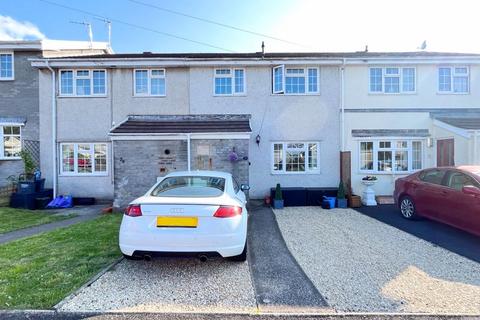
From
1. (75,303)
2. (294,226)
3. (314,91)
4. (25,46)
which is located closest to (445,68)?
(314,91)

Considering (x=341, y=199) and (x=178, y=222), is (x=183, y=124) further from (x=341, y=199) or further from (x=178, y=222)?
(x=178, y=222)

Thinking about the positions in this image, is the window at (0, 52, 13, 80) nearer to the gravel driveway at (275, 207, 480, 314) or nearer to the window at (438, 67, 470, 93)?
the gravel driveway at (275, 207, 480, 314)

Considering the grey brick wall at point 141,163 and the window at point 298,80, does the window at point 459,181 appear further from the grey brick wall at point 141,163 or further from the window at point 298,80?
the grey brick wall at point 141,163

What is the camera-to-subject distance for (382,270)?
13.5ft

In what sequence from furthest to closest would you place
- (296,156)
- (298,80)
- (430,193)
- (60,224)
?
(298,80) → (296,156) → (60,224) → (430,193)

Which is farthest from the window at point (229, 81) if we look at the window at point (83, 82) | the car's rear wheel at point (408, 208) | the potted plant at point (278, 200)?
the car's rear wheel at point (408, 208)

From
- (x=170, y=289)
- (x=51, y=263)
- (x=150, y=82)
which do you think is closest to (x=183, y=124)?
(x=150, y=82)

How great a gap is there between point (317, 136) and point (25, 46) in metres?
12.9

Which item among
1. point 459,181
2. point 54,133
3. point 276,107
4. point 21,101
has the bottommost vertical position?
point 459,181

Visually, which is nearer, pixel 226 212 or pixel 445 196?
pixel 226 212

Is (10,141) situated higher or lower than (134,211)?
higher

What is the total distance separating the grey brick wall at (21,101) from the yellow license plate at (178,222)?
10.5 meters

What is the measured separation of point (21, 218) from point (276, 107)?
381 inches

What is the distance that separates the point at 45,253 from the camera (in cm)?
492
